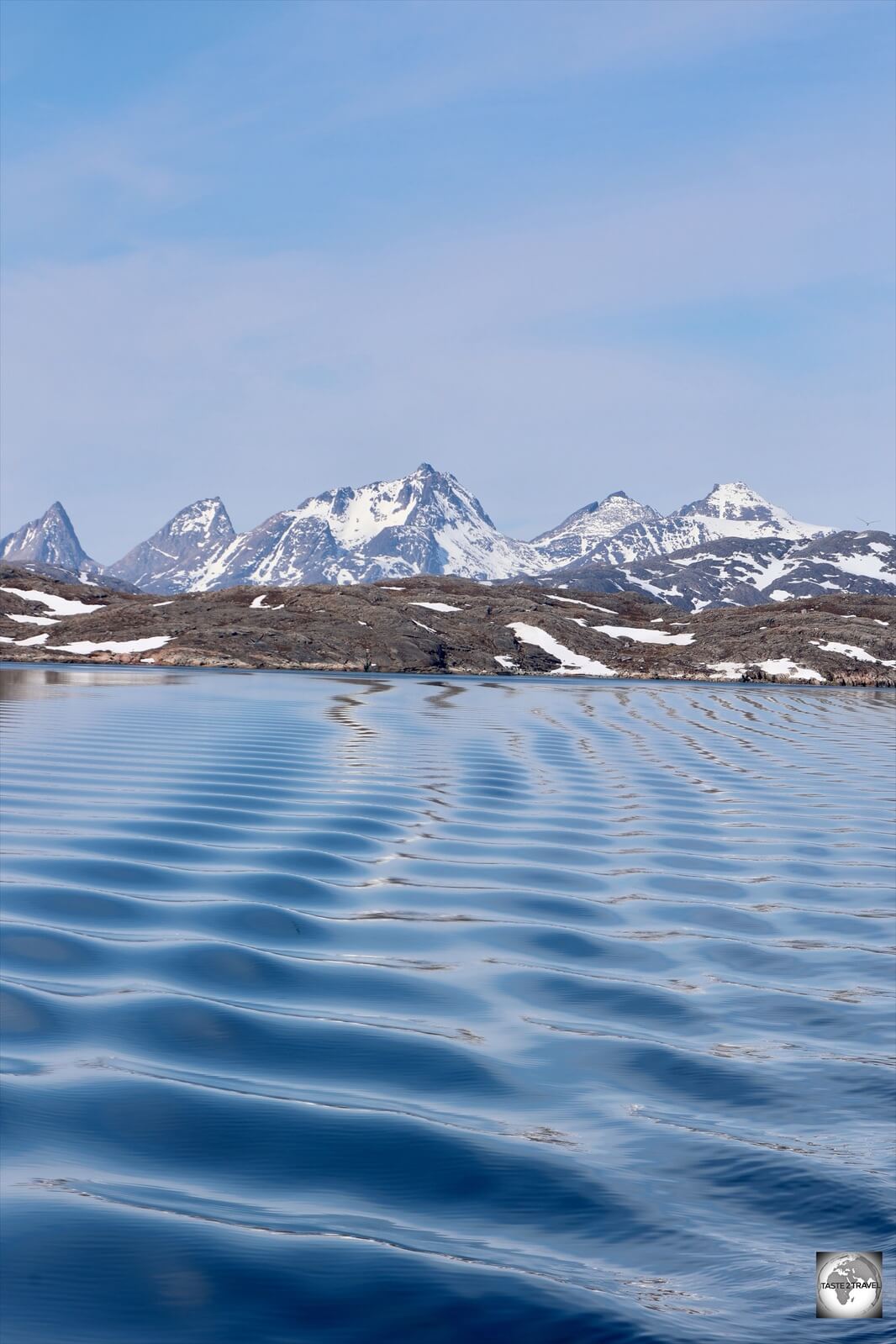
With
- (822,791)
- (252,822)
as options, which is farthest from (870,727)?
(252,822)

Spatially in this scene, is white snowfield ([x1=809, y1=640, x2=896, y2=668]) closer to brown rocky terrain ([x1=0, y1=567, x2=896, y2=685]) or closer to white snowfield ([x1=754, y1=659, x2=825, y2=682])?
brown rocky terrain ([x1=0, y1=567, x2=896, y2=685])

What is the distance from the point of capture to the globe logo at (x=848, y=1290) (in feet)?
18.0

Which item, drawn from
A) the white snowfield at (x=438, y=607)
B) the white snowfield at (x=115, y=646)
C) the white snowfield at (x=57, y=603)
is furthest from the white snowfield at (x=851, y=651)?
the white snowfield at (x=57, y=603)

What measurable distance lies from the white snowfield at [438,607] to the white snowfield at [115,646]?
33.7 meters

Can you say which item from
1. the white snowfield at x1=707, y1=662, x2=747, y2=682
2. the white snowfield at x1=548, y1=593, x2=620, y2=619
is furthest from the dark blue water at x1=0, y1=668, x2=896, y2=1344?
the white snowfield at x1=548, y1=593, x2=620, y2=619

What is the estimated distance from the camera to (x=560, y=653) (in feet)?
438

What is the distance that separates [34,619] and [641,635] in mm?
66539

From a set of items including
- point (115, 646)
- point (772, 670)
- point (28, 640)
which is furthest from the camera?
point (772, 670)

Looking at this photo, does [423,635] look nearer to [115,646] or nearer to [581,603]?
[115,646]

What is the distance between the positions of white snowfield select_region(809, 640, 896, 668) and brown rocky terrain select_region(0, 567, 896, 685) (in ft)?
0.58

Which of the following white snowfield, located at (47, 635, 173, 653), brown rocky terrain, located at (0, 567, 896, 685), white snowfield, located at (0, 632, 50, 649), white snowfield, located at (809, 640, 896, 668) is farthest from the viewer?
white snowfield, located at (809, 640, 896, 668)

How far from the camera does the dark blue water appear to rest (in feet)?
18.2

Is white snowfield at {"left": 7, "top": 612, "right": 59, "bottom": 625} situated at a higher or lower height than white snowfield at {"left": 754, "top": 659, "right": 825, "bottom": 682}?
higher

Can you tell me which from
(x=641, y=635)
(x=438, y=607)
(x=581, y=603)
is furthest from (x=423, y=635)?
(x=581, y=603)
